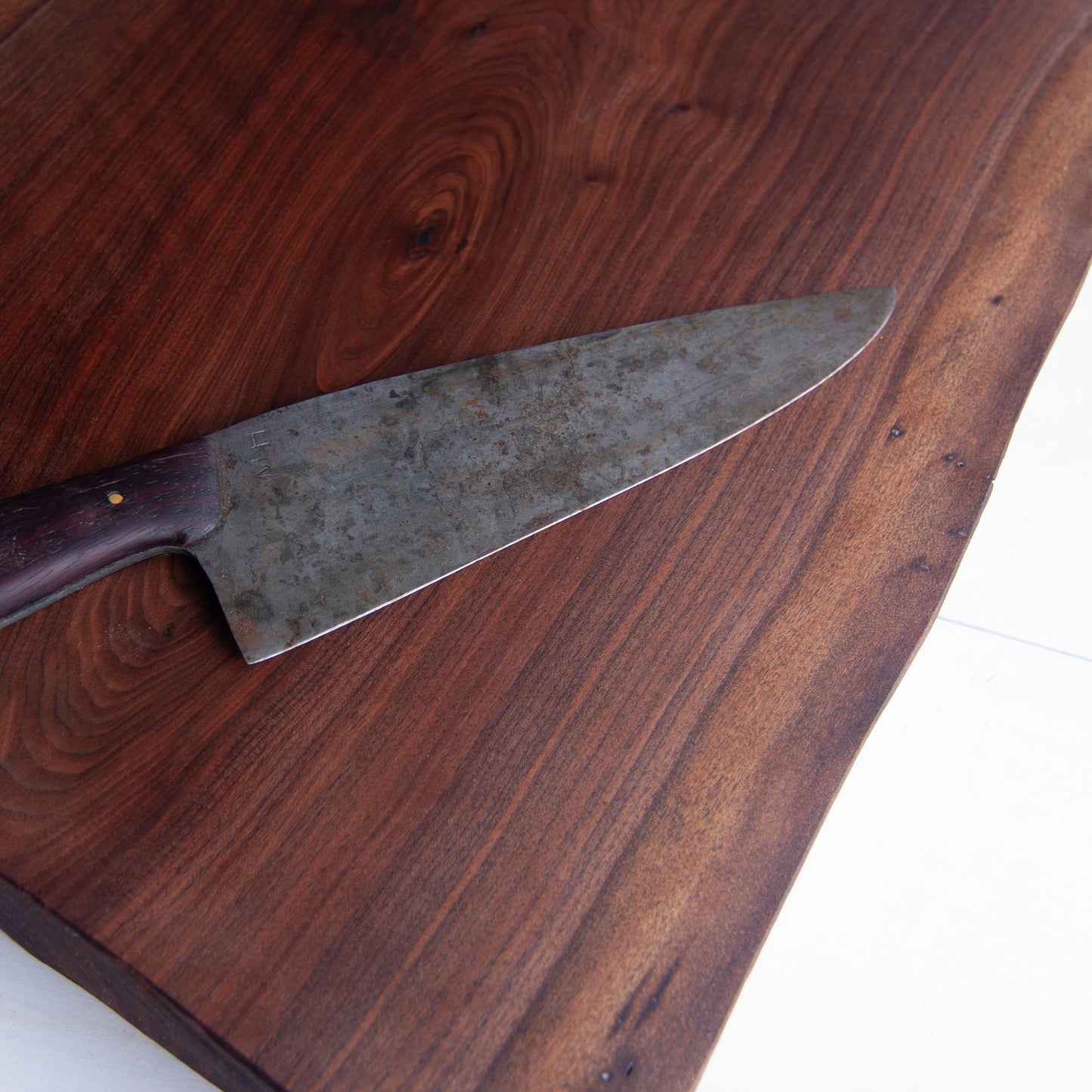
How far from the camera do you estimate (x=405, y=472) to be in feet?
2.34

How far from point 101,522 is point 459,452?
257 mm

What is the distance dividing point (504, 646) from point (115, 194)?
1.81ft

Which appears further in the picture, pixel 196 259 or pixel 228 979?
pixel 196 259

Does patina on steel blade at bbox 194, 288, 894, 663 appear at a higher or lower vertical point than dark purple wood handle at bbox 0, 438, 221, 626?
lower

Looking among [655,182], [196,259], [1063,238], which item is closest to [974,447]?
[1063,238]

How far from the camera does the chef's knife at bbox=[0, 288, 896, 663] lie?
0.66 m

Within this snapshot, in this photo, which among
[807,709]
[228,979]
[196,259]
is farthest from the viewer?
[196,259]

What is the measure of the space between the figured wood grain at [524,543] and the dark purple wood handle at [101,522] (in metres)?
0.04

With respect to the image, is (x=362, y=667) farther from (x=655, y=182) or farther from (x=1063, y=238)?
(x=1063, y=238)

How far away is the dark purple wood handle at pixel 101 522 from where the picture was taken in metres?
0.63

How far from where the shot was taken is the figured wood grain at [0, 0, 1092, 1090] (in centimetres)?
65

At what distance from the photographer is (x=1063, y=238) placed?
3.06 feet

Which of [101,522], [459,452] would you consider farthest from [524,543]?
[101,522]

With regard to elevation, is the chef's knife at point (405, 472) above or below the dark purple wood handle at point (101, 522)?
below
